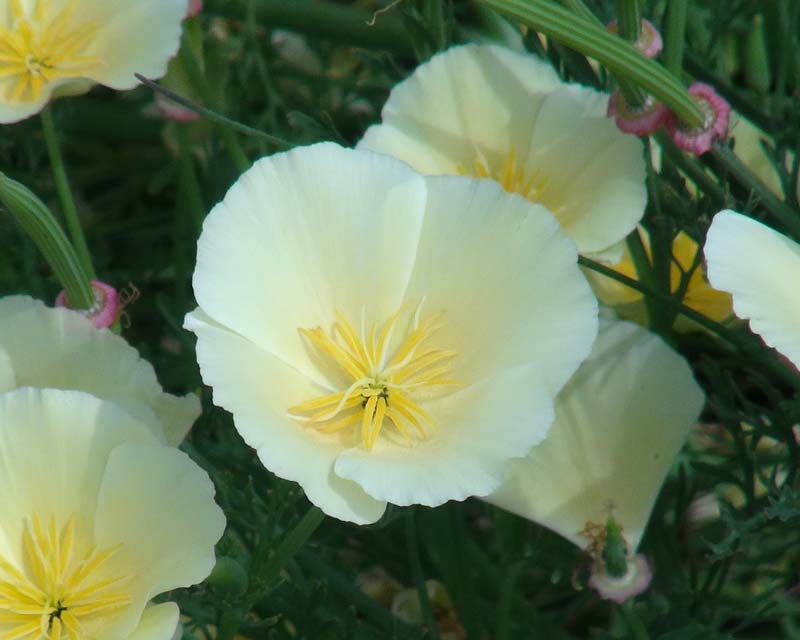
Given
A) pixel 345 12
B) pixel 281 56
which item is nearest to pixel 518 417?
pixel 345 12

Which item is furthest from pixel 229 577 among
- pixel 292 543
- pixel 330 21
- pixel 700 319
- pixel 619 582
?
pixel 330 21

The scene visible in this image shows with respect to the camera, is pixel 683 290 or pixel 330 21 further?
pixel 330 21

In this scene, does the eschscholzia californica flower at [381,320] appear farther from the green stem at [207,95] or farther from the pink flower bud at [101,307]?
the green stem at [207,95]

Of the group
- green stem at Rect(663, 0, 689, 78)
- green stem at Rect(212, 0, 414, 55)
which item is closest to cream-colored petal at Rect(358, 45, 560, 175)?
green stem at Rect(663, 0, 689, 78)

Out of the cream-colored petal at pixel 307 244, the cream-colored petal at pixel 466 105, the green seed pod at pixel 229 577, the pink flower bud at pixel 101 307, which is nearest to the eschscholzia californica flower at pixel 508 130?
the cream-colored petal at pixel 466 105

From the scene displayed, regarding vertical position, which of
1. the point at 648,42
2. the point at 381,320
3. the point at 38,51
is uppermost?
the point at 648,42

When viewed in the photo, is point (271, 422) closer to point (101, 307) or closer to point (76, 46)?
point (101, 307)

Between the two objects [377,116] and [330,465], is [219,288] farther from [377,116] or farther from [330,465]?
[377,116]
